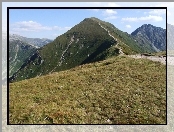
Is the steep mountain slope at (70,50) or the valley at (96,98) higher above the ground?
the steep mountain slope at (70,50)

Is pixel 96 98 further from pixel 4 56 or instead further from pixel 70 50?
pixel 70 50

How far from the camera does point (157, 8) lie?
14.8 m

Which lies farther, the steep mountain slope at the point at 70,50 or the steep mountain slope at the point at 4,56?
the steep mountain slope at the point at 70,50

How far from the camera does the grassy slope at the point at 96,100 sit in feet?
47.7

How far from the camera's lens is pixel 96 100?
15.6 metres

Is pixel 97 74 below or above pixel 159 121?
above

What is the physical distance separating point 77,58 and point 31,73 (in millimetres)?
36440

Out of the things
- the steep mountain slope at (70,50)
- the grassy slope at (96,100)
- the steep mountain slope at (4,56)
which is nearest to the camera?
the steep mountain slope at (4,56)

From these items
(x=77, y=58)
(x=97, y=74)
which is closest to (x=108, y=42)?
(x=77, y=58)

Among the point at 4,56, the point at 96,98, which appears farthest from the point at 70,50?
the point at 4,56

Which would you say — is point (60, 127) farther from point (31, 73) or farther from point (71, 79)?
point (31, 73)

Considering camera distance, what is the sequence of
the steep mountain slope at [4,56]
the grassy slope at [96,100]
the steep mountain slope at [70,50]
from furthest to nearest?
the steep mountain slope at [70,50]
the grassy slope at [96,100]
the steep mountain slope at [4,56]

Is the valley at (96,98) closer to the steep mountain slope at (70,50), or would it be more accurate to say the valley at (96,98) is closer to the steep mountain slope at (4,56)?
the steep mountain slope at (4,56)

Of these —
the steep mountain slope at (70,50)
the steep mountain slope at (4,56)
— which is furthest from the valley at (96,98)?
the steep mountain slope at (70,50)
